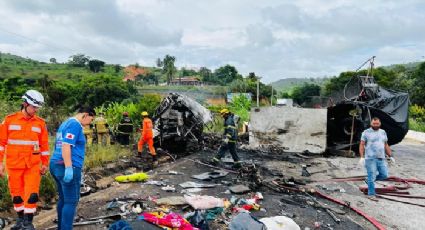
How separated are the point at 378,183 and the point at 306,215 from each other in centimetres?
407

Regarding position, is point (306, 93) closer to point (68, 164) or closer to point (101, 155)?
point (101, 155)

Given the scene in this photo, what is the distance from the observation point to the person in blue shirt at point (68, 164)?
4.36 metres

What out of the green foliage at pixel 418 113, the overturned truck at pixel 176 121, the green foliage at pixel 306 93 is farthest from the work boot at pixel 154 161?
the green foliage at pixel 306 93

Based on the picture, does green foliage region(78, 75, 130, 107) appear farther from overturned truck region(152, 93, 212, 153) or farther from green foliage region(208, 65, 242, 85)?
green foliage region(208, 65, 242, 85)

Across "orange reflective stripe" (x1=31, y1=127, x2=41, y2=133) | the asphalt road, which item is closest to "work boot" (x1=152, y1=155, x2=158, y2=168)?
the asphalt road

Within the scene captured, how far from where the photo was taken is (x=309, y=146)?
14.1 m

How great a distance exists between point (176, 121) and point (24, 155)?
8021 mm

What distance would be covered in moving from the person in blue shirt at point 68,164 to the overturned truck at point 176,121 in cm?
828

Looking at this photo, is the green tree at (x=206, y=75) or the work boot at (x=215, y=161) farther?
the green tree at (x=206, y=75)

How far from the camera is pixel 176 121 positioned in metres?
12.9

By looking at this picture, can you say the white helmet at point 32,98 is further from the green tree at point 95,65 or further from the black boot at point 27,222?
the green tree at point 95,65

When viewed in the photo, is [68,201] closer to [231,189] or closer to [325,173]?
[231,189]

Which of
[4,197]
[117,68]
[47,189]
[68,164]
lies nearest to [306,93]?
[117,68]

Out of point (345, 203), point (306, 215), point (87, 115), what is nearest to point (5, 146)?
point (87, 115)
